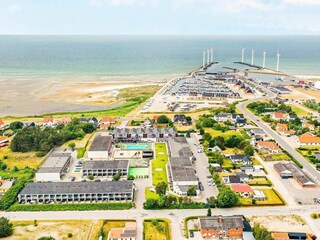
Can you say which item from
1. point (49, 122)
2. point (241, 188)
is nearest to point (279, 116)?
point (241, 188)

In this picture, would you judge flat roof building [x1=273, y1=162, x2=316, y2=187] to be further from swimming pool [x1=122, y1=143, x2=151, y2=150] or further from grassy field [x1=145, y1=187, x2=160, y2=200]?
swimming pool [x1=122, y1=143, x2=151, y2=150]

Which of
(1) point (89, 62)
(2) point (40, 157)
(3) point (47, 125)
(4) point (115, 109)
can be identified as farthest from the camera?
(1) point (89, 62)

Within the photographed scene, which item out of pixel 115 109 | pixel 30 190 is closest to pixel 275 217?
pixel 30 190

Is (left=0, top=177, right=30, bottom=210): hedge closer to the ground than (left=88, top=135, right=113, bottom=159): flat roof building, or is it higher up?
closer to the ground

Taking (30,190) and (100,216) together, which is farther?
(30,190)

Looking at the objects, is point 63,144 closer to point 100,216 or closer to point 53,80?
point 100,216

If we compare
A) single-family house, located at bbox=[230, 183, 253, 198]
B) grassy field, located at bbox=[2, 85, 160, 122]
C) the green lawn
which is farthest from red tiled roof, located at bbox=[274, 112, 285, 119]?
single-family house, located at bbox=[230, 183, 253, 198]

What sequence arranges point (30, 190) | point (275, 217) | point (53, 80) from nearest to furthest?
point (275, 217) → point (30, 190) → point (53, 80)
